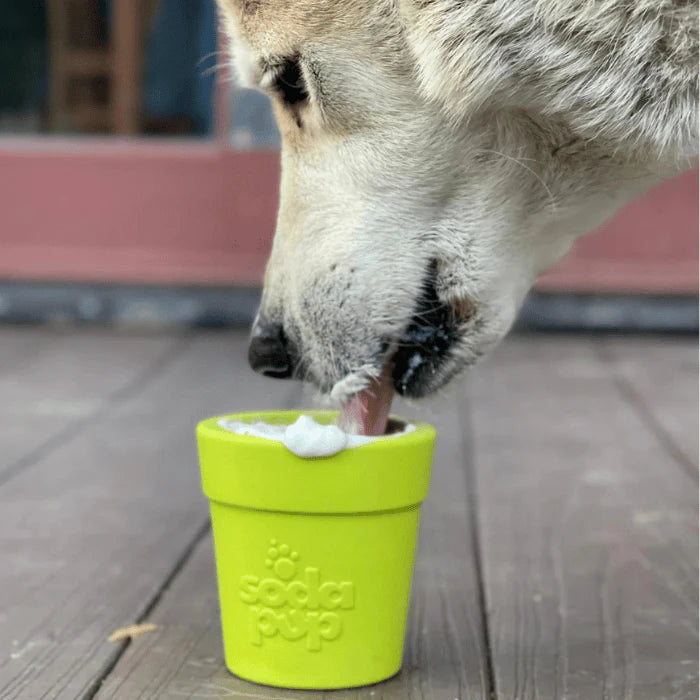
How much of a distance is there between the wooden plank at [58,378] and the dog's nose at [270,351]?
3.38 ft

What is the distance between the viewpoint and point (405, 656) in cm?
148

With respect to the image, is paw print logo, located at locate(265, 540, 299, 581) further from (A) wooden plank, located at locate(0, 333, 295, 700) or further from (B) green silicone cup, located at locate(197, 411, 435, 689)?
(A) wooden plank, located at locate(0, 333, 295, 700)

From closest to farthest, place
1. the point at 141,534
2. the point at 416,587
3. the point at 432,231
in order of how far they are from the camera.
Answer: the point at 432,231
the point at 416,587
the point at 141,534

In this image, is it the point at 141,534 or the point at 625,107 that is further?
the point at 141,534

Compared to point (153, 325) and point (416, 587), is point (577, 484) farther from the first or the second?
point (153, 325)

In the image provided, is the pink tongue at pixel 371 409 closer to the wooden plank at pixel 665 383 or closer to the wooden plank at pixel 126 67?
the wooden plank at pixel 665 383

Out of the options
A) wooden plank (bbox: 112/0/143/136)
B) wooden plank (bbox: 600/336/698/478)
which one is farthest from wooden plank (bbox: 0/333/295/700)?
wooden plank (bbox: 112/0/143/136)

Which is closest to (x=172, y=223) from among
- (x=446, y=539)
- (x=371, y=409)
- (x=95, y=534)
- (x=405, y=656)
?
(x=95, y=534)

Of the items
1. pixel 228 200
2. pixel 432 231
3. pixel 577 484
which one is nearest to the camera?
pixel 432 231

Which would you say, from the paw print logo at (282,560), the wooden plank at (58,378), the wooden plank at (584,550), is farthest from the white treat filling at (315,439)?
the wooden plank at (58,378)

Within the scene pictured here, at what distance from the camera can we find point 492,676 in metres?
1.42

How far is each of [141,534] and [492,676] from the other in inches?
32.6

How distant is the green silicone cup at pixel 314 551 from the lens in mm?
1280

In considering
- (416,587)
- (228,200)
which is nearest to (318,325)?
(416,587)
